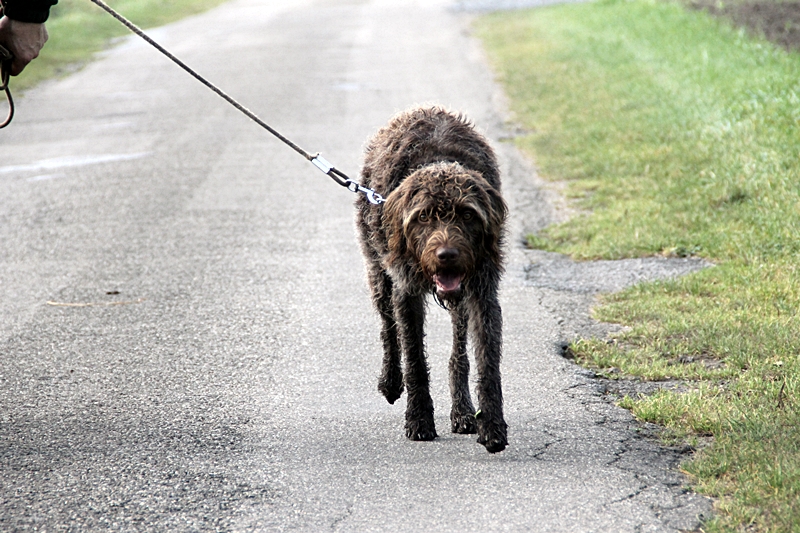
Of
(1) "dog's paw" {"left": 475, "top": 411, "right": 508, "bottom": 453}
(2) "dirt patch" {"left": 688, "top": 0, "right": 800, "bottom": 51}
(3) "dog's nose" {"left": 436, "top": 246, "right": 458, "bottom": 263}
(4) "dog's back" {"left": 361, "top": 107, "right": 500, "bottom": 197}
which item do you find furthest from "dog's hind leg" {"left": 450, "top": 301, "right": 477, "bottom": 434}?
(2) "dirt patch" {"left": 688, "top": 0, "right": 800, "bottom": 51}

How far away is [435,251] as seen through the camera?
4.47m

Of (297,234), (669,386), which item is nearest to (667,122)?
(297,234)

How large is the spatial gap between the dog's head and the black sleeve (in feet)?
6.66

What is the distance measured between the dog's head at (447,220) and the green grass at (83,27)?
13.7 meters

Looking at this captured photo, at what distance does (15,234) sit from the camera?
9.05 metres

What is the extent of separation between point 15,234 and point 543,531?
656cm

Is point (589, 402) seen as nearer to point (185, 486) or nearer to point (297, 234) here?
point (185, 486)

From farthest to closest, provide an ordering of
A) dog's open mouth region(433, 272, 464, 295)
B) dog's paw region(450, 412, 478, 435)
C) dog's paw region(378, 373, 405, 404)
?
dog's paw region(378, 373, 405, 404)
dog's paw region(450, 412, 478, 435)
dog's open mouth region(433, 272, 464, 295)

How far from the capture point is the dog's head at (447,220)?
4508 mm

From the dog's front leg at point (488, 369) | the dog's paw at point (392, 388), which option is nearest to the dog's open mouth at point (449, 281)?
the dog's front leg at point (488, 369)

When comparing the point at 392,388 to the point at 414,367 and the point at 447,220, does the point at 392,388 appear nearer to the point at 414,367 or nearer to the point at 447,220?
the point at 414,367

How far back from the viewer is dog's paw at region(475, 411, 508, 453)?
4.66 metres

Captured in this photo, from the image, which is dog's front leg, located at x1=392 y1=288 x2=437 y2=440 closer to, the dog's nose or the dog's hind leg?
the dog's hind leg

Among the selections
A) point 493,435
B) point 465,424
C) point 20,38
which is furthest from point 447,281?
point 20,38
